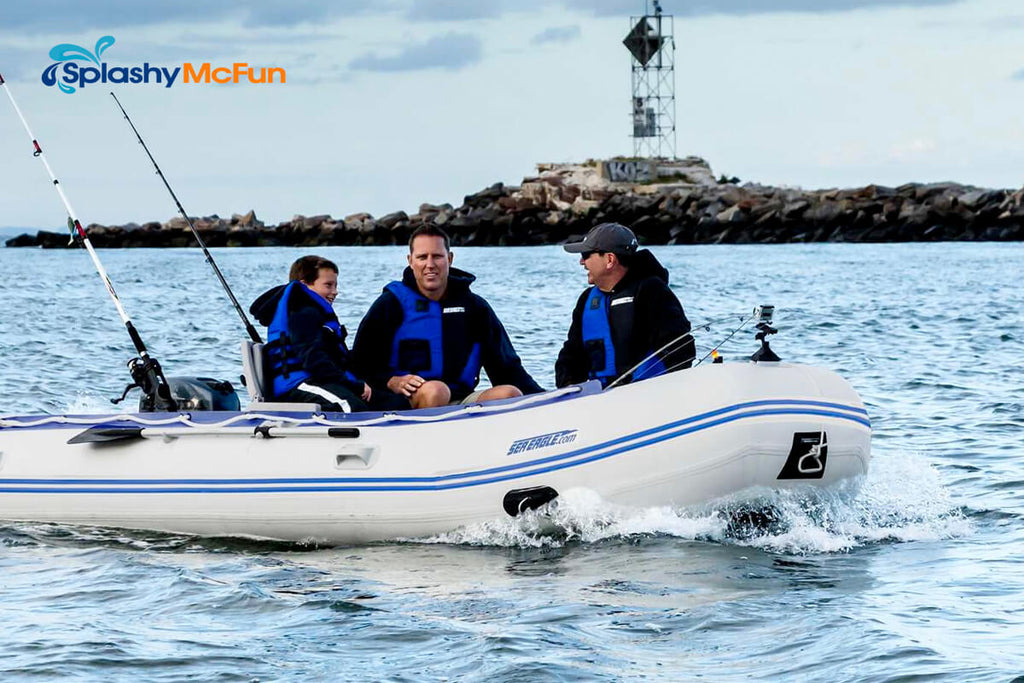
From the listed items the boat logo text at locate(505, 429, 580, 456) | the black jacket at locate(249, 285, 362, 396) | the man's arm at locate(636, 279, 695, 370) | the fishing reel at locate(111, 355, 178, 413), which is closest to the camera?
the boat logo text at locate(505, 429, 580, 456)

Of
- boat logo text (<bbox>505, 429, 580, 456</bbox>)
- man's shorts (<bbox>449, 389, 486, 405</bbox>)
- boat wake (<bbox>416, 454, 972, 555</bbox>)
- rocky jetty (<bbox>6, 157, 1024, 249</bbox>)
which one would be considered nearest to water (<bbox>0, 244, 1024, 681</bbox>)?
boat wake (<bbox>416, 454, 972, 555</bbox>)

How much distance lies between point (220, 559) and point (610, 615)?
6.61ft

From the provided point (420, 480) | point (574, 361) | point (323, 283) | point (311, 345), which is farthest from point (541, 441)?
point (323, 283)

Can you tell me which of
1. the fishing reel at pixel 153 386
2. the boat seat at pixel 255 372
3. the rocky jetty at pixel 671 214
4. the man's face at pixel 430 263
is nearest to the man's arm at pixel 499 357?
the man's face at pixel 430 263

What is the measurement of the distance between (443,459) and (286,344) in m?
1.07

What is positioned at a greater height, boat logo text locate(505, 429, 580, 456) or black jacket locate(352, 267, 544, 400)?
black jacket locate(352, 267, 544, 400)

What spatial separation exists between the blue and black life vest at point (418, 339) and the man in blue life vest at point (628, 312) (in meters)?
0.76

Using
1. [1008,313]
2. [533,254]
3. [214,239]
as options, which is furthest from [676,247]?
[1008,313]

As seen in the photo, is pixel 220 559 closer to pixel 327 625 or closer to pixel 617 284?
pixel 327 625

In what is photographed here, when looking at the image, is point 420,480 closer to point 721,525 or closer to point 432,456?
point 432,456

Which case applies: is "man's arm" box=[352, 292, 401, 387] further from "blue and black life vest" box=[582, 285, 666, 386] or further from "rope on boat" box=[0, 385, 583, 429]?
"blue and black life vest" box=[582, 285, 666, 386]

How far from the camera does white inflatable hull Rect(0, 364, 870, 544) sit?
6.09 m

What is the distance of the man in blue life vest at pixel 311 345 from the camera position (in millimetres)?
6773

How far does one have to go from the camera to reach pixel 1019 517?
22.6 ft
